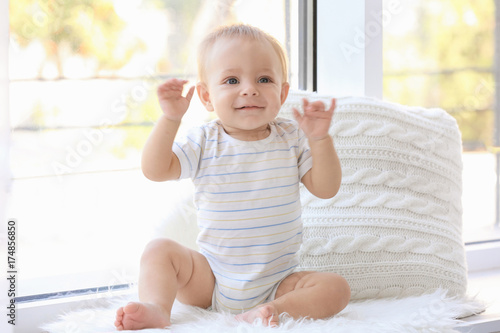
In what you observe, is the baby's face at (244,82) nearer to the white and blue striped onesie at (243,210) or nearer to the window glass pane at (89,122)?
the white and blue striped onesie at (243,210)

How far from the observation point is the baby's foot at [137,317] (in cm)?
97

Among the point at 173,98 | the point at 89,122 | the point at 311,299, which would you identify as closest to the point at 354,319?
the point at 311,299

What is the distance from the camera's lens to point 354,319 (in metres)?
1.05

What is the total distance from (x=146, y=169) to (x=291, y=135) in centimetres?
32

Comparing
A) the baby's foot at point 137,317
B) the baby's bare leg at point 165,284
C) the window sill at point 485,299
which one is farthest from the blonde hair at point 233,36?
the window sill at point 485,299

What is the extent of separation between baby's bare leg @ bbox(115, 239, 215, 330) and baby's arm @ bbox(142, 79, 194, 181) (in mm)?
150

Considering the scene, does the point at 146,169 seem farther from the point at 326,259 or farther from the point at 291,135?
the point at 326,259

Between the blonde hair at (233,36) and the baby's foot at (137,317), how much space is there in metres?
0.47

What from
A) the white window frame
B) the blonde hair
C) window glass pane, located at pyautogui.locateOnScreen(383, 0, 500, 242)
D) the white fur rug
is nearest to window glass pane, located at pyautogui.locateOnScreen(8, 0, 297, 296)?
the white window frame

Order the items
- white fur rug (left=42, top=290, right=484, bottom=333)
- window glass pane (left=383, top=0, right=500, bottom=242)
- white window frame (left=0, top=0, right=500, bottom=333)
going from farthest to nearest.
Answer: window glass pane (left=383, top=0, right=500, bottom=242) → white window frame (left=0, top=0, right=500, bottom=333) → white fur rug (left=42, top=290, right=484, bottom=333)

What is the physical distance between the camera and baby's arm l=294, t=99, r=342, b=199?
1046mm

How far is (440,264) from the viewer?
127cm

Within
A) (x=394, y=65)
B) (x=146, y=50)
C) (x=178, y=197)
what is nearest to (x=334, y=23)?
(x=394, y=65)

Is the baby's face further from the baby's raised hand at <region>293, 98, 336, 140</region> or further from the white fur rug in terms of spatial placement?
the white fur rug
